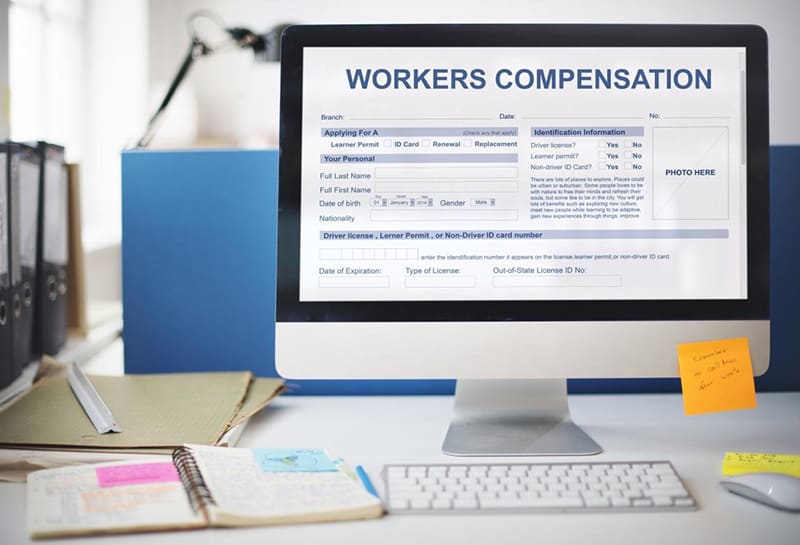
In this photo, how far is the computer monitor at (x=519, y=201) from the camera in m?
0.99

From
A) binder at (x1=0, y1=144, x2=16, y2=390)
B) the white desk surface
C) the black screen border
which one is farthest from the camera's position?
binder at (x1=0, y1=144, x2=16, y2=390)

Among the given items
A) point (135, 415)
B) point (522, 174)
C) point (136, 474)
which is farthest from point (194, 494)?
point (522, 174)

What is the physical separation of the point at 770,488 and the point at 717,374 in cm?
20

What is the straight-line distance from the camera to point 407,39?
3.32ft

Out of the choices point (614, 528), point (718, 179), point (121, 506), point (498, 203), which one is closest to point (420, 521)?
point (614, 528)

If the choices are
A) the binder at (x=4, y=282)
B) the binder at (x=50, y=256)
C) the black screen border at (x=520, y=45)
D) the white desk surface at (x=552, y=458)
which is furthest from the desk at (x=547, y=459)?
the binder at (x=50, y=256)

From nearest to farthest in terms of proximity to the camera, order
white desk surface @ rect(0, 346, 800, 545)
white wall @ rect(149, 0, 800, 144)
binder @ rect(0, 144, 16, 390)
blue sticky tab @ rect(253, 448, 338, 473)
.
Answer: white desk surface @ rect(0, 346, 800, 545), blue sticky tab @ rect(253, 448, 338, 473), binder @ rect(0, 144, 16, 390), white wall @ rect(149, 0, 800, 144)

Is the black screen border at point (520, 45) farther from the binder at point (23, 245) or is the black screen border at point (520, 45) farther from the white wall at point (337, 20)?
the white wall at point (337, 20)

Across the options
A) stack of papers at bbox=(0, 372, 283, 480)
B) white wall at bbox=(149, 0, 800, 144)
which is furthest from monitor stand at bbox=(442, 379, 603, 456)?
white wall at bbox=(149, 0, 800, 144)

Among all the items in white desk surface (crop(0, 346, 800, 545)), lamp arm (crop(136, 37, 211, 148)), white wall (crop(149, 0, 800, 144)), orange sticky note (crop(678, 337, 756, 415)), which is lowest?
white desk surface (crop(0, 346, 800, 545))

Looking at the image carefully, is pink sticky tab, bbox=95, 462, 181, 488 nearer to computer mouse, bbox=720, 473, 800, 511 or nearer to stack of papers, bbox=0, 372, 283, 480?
stack of papers, bbox=0, 372, 283, 480

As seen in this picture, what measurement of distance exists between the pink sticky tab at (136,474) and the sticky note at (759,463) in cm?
60

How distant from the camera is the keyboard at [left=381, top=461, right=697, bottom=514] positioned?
2.62 ft

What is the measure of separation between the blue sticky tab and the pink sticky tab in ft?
0.32
